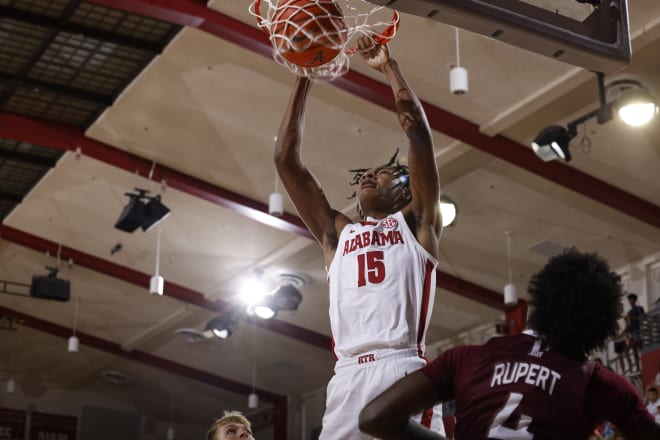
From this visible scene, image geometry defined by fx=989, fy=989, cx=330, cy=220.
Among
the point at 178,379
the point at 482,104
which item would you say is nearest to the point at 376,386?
the point at 482,104

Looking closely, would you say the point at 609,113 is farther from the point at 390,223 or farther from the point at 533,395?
the point at 533,395

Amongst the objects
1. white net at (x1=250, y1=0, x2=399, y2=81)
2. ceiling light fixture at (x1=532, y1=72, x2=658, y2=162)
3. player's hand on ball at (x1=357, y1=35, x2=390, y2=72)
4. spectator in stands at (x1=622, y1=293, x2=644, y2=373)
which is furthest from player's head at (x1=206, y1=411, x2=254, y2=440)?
spectator in stands at (x1=622, y1=293, x2=644, y2=373)

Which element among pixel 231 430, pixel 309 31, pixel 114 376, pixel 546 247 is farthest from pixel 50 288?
pixel 309 31

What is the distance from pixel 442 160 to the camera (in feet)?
39.5

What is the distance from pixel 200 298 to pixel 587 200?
7.50m

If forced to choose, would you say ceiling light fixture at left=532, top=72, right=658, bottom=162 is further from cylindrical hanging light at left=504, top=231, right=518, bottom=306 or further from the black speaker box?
the black speaker box

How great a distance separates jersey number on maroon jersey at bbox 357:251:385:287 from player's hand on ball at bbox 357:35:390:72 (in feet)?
2.68

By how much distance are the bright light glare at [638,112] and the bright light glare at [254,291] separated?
7.57 metres

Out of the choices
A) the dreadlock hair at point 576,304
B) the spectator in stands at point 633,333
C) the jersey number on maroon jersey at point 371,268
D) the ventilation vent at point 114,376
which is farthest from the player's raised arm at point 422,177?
the ventilation vent at point 114,376

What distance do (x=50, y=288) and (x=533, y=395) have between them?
14.1 m

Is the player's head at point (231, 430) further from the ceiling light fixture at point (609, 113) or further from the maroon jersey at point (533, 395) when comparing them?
the ceiling light fixture at point (609, 113)

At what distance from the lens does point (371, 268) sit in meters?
3.58

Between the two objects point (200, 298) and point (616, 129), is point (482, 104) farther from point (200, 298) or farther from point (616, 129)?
point (200, 298)

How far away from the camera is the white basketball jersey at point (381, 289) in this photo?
11.4ft
